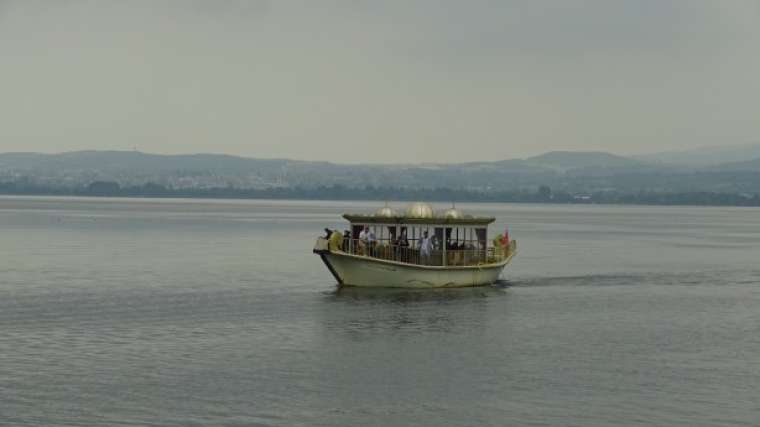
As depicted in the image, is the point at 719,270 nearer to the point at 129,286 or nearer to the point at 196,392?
the point at 129,286

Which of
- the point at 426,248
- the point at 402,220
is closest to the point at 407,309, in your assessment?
the point at 426,248

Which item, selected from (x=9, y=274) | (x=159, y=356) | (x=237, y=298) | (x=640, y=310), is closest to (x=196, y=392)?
(x=159, y=356)

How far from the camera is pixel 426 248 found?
6850 centimetres

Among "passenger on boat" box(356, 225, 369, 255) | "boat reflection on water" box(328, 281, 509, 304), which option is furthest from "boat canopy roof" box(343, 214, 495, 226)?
"boat reflection on water" box(328, 281, 509, 304)

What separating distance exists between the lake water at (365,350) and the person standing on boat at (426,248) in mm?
2486

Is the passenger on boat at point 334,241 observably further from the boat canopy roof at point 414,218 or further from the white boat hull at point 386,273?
the boat canopy roof at point 414,218

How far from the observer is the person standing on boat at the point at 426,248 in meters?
68.2

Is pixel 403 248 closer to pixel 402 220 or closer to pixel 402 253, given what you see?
pixel 402 253

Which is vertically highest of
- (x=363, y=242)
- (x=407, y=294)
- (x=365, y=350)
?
(x=363, y=242)

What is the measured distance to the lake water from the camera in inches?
1416

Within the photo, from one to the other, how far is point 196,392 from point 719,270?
72.0m

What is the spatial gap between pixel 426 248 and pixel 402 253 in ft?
6.17

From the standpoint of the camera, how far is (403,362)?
44.5m

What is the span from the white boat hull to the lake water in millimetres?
768
